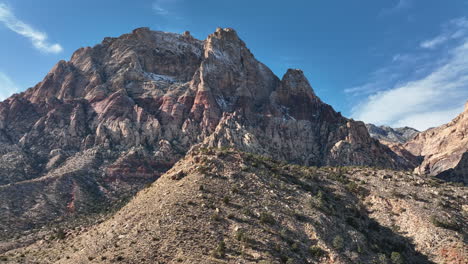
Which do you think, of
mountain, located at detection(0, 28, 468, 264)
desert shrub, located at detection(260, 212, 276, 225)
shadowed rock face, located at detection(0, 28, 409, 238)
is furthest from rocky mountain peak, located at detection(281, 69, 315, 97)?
desert shrub, located at detection(260, 212, 276, 225)

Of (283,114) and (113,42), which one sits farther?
(113,42)

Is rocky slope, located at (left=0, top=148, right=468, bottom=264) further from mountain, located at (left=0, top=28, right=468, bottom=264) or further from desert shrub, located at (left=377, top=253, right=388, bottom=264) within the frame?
mountain, located at (left=0, top=28, right=468, bottom=264)

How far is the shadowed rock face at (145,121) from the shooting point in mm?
103625

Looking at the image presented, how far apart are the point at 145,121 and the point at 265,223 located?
109 m

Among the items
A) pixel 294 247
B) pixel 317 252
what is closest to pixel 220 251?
pixel 294 247

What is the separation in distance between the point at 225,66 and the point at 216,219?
142 meters

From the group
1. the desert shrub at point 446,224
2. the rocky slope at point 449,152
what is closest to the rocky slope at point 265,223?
the desert shrub at point 446,224

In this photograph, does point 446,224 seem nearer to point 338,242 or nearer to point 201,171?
point 338,242

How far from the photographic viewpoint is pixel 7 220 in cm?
7400

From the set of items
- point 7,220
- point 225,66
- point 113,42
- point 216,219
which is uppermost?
point 113,42

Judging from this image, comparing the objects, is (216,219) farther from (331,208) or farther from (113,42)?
(113,42)

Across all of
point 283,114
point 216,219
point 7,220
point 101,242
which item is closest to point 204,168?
point 216,219

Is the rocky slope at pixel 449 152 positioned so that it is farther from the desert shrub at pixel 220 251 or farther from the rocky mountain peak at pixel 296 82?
the desert shrub at pixel 220 251

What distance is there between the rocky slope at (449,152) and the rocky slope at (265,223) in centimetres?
10057
